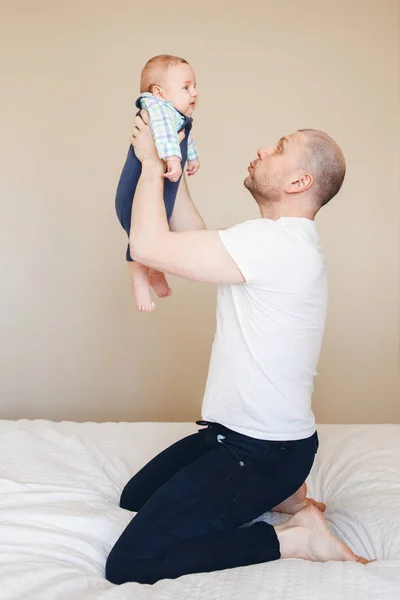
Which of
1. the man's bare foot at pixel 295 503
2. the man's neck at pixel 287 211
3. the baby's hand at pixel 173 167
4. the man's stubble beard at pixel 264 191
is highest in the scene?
the baby's hand at pixel 173 167

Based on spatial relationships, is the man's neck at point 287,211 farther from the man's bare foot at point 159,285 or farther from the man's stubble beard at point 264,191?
the man's bare foot at point 159,285

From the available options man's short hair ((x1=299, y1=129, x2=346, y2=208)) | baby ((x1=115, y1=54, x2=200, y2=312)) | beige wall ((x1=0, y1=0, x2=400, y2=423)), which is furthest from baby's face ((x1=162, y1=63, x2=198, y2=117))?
beige wall ((x1=0, y1=0, x2=400, y2=423))

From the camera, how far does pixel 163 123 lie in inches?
63.2

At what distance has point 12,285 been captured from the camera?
10.7 feet

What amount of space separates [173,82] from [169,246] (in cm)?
45

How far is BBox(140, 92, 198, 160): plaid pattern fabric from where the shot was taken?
1.58m

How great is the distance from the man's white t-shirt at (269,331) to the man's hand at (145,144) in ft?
0.85

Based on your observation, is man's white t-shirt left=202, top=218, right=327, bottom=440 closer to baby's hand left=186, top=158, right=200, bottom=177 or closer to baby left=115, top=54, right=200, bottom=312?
baby left=115, top=54, right=200, bottom=312

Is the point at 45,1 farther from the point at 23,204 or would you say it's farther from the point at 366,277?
the point at 366,277

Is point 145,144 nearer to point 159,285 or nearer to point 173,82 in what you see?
point 173,82

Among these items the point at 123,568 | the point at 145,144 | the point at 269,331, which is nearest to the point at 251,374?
the point at 269,331

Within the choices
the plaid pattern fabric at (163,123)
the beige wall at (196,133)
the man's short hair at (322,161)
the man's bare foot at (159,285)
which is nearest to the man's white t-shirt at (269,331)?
the man's short hair at (322,161)

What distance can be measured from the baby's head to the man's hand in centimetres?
7

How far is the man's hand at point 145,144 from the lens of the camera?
1632 mm
